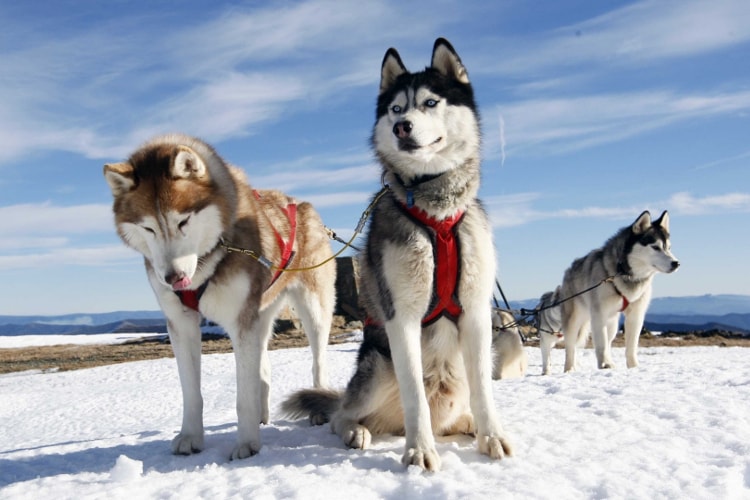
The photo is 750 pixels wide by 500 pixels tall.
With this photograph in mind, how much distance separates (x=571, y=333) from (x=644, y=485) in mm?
7324

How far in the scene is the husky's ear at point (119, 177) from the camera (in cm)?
347

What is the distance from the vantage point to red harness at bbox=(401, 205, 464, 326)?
3.32 meters

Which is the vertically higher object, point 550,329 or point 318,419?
point 550,329

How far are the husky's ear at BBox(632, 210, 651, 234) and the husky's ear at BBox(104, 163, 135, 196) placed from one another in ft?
25.4

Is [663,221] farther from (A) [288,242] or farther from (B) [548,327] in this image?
(A) [288,242]

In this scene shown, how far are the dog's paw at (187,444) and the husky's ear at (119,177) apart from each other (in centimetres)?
159

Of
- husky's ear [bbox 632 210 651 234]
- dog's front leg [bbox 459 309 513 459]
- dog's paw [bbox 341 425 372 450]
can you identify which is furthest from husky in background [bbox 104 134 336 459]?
husky's ear [bbox 632 210 651 234]

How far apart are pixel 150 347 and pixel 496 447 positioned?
15385mm

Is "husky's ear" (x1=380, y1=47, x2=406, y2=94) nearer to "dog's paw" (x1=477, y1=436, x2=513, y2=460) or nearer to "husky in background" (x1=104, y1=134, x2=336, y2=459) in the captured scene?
"husky in background" (x1=104, y1=134, x2=336, y2=459)

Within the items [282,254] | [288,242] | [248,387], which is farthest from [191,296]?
[288,242]

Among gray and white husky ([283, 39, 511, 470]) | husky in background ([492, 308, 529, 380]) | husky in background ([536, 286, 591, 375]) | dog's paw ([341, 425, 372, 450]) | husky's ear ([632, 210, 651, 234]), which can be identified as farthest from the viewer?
husky in background ([536, 286, 591, 375])

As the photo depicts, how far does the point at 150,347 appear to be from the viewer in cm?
1694

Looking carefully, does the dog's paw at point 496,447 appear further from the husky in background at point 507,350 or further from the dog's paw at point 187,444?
the husky in background at point 507,350

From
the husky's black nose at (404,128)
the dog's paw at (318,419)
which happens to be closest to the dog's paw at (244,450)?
the dog's paw at (318,419)
